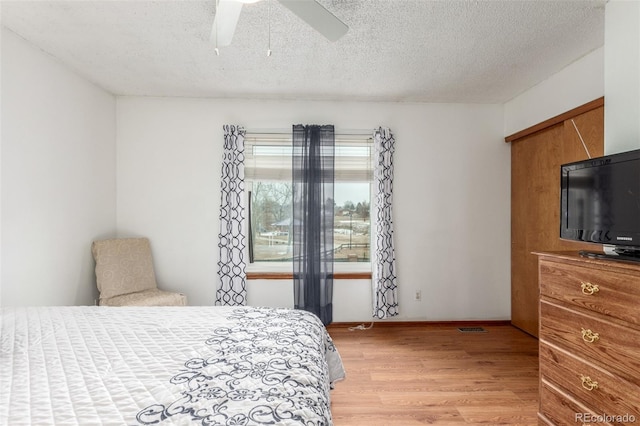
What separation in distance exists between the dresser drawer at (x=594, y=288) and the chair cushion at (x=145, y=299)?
117 inches

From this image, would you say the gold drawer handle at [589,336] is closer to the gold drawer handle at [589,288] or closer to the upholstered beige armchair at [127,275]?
the gold drawer handle at [589,288]

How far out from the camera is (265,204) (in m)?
3.82

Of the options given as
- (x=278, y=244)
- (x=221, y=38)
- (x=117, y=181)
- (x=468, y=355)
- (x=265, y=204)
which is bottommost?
(x=468, y=355)

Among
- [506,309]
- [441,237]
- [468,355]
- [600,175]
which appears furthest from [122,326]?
[506,309]

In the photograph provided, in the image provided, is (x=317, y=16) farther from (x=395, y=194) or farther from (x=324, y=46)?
(x=395, y=194)

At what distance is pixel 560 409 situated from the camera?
1.73 meters

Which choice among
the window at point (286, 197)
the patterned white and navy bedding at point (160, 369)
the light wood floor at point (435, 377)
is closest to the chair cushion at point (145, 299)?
the window at point (286, 197)

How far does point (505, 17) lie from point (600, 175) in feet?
3.81

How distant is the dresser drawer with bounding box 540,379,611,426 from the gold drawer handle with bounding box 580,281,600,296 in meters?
0.53

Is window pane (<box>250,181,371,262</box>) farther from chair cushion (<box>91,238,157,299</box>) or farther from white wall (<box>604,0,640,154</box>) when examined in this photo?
white wall (<box>604,0,640,154</box>)

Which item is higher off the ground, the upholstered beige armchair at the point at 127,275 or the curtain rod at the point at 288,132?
the curtain rod at the point at 288,132

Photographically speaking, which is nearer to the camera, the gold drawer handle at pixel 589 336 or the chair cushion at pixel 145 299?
the gold drawer handle at pixel 589 336

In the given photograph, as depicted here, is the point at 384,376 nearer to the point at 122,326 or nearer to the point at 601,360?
the point at 601,360

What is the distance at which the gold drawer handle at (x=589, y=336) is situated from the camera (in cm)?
152
